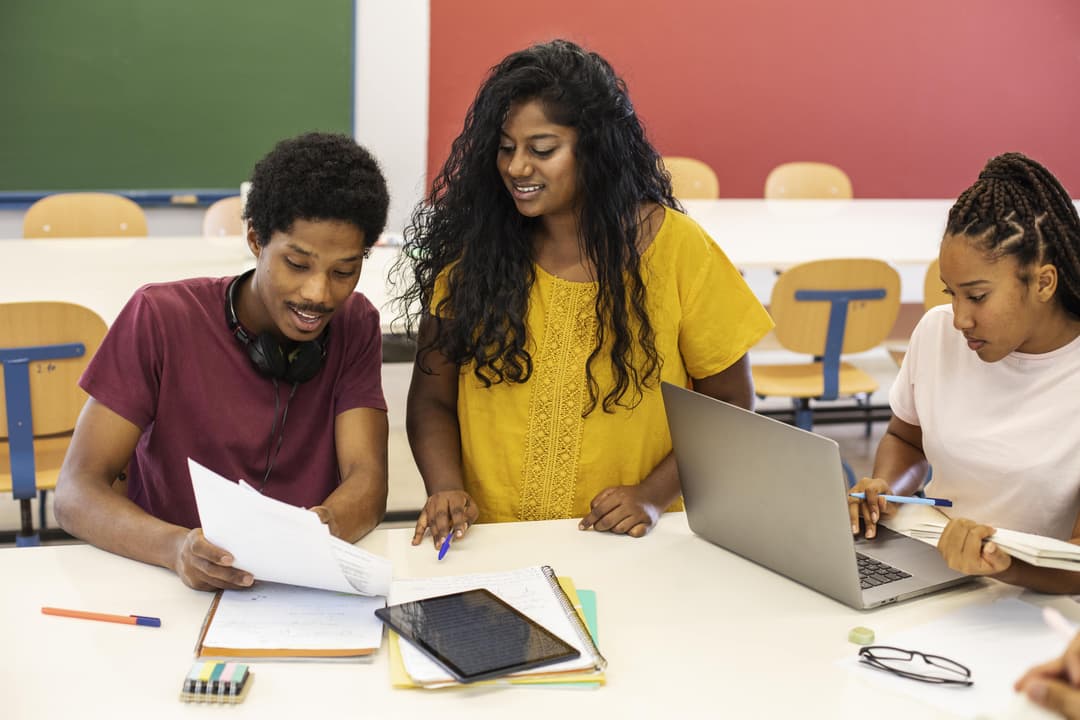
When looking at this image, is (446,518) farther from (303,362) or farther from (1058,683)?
(1058,683)

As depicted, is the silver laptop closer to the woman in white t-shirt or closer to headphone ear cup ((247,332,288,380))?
the woman in white t-shirt

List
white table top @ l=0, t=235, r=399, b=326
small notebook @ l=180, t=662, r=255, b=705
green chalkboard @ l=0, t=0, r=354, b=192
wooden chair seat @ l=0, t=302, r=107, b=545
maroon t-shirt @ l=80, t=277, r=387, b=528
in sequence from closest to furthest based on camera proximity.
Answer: small notebook @ l=180, t=662, r=255, b=705, maroon t-shirt @ l=80, t=277, r=387, b=528, wooden chair seat @ l=0, t=302, r=107, b=545, white table top @ l=0, t=235, r=399, b=326, green chalkboard @ l=0, t=0, r=354, b=192

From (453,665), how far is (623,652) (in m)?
0.22

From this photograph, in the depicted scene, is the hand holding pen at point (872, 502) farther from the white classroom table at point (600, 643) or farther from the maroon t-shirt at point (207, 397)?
the maroon t-shirt at point (207, 397)

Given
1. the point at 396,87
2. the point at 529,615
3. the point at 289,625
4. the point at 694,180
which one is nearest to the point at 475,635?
the point at 529,615

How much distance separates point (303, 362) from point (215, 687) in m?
0.62

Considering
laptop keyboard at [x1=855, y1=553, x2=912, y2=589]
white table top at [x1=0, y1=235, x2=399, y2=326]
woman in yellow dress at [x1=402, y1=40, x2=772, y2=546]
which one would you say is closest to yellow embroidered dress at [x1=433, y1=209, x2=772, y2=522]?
woman in yellow dress at [x1=402, y1=40, x2=772, y2=546]

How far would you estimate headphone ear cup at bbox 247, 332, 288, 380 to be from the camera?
1.73 meters

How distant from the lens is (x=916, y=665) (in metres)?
1.37

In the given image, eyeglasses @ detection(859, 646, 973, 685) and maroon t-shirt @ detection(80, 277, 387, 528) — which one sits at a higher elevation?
maroon t-shirt @ detection(80, 277, 387, 528)

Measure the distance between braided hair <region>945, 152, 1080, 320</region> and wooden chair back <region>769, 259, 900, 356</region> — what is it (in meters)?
1.83

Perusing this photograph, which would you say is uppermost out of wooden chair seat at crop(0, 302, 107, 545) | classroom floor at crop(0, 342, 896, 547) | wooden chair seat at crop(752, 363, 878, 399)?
wooden chair seat at crop(0, 302, 107, 545)

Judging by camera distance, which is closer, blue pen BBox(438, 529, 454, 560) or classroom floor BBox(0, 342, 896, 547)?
blue pen BBox(438, 529, 454, 560)

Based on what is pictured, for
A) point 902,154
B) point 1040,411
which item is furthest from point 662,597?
point 902,154
